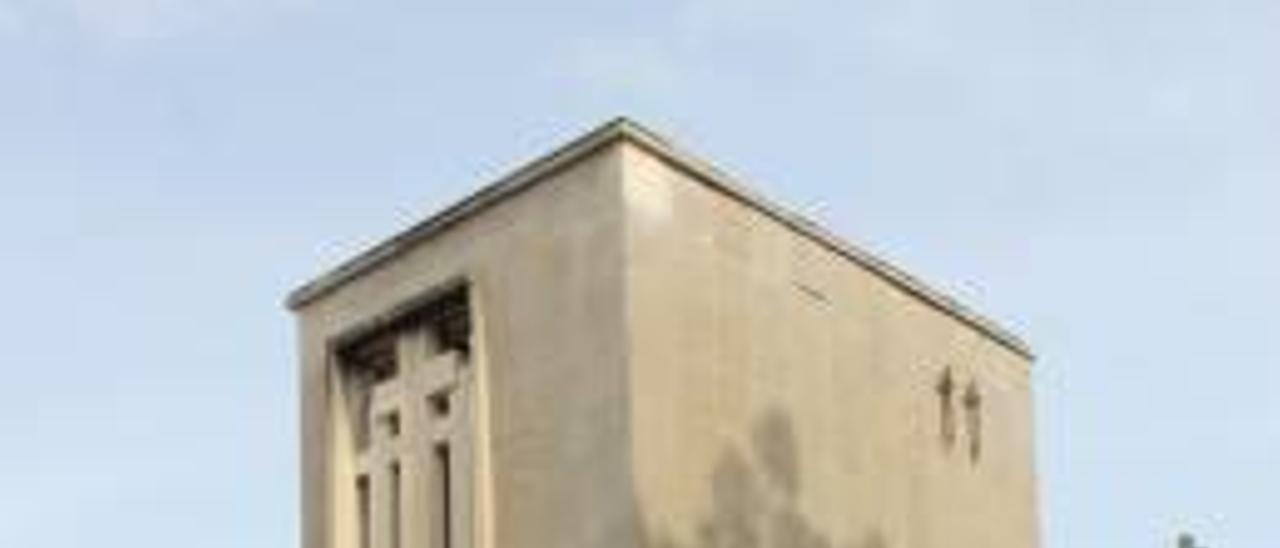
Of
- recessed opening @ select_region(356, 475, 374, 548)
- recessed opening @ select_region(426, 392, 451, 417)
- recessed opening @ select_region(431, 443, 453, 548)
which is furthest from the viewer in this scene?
recessed opening @ select_region(356, 475, 374, 548)

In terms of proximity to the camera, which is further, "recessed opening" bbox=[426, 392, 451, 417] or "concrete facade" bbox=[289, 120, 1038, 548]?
"recessed opening" bbox=[426, 392, 451, 417]

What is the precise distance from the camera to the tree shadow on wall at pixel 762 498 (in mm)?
18828

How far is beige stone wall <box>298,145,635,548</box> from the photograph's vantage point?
60.7 ft

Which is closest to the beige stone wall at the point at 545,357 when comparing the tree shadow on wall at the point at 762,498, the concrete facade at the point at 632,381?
the concrete facade at the point at 632,381

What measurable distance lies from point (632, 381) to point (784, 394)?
64.7 inches

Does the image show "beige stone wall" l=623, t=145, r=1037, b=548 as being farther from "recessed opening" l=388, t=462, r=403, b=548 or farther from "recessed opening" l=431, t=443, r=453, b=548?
"recessed opening" l=388, t=462, r=403, b=548

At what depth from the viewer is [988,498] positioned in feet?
70.8

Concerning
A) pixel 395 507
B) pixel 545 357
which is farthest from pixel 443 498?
pixel 545 357

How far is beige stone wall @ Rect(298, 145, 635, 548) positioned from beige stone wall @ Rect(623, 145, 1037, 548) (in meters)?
0.20

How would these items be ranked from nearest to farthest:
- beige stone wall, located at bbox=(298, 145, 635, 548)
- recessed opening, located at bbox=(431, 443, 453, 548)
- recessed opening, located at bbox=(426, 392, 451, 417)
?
beige stone wall, located at bbox=(298, 145, 635, 548) < recessed opening, located at bbox=(431, 443, 453, 548) < recessed opening, located at bbox=(426, 392, 451, 417)

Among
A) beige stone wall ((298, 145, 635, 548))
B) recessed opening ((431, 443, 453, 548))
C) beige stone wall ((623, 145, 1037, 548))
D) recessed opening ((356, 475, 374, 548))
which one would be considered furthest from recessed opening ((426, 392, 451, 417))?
beige stone wall ((623, 145, 1037, 548))

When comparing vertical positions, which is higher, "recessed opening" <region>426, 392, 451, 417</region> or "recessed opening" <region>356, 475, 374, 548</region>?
"recessed opening" <region>426, 392, 451, 417</region>

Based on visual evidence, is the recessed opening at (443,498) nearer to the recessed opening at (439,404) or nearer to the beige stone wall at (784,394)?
the recessed opening at (439,404)

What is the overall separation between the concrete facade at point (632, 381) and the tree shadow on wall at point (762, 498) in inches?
0.8
